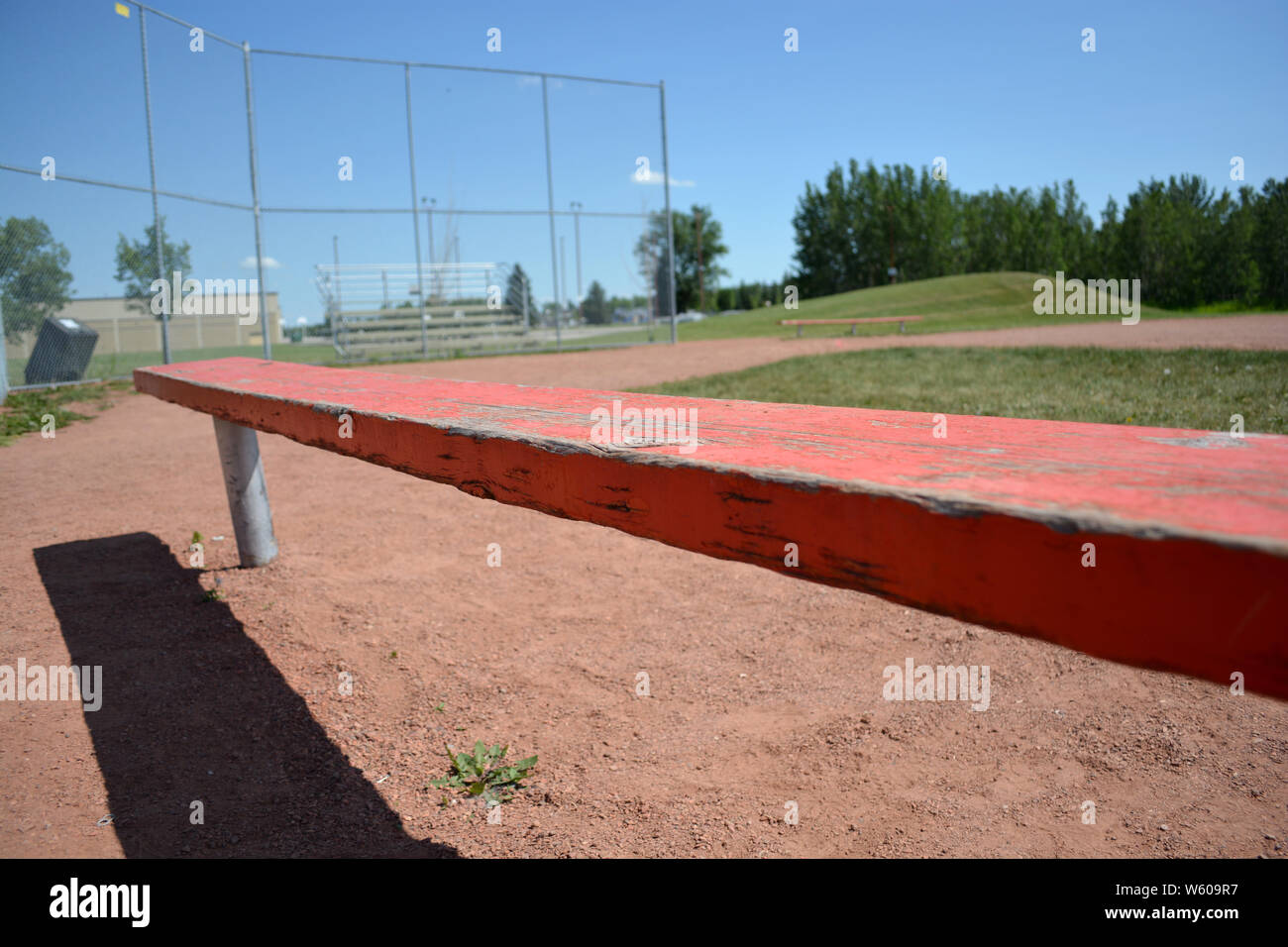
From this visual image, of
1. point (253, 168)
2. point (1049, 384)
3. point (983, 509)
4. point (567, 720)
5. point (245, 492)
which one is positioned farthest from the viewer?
point (253, 168)

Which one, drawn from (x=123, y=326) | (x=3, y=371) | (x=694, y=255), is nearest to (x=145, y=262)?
(x=3, y=371)

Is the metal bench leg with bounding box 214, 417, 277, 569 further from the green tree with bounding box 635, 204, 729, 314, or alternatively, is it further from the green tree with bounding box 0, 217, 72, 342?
the green tree with bounding box 635, 204, 729, 314

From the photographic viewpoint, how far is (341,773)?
88.4 inches

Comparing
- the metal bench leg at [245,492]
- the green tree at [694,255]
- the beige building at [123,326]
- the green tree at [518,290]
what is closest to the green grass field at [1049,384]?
the metal bench leg at [245,492]

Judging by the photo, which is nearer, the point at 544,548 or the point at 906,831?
the point at 906,831

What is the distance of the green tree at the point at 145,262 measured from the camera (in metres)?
10.9

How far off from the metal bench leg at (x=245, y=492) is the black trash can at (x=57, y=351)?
25.8ft

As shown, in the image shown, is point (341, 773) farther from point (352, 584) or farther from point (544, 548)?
point (544, 548)

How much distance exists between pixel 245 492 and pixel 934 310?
29258 mm

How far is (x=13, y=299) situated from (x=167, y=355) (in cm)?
167

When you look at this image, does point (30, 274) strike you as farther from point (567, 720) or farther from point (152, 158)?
point (567, 720)

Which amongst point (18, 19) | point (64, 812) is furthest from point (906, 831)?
point (18, 19)

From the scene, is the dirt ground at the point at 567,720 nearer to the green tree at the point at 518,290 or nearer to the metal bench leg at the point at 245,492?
the metal bench leg at the point at 245,492

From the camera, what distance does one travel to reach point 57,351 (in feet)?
32.2
